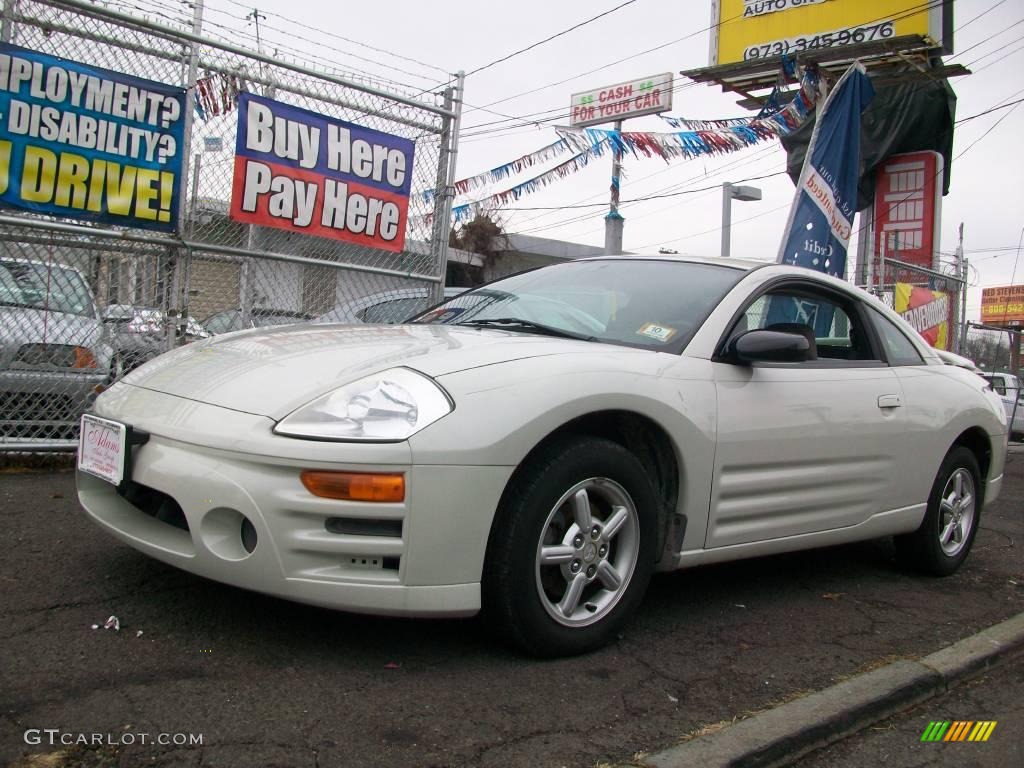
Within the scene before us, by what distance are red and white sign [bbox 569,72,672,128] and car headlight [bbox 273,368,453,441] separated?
57.0ft

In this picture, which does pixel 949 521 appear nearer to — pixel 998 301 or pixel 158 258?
pixel 158 258

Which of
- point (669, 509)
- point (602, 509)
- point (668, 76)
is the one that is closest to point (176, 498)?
point (602, 509)

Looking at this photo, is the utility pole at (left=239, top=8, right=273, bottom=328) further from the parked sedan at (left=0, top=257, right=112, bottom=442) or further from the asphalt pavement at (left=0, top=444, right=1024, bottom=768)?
the asphalt pavement at (left=0, top=444, right=1024, bottom=768)

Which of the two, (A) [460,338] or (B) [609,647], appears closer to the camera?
(B) [609,647]

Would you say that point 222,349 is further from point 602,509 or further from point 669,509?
point 669,509

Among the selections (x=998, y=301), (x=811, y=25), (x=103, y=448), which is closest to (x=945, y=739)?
(x=103, y=448)

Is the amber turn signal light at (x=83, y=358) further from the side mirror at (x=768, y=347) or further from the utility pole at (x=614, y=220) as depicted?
the utility pole at (x=614, y=220)

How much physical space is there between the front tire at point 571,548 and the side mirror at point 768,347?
0.66m

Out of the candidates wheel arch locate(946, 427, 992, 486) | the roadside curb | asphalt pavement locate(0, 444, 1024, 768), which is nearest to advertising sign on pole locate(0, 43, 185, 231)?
asphalt pavement locate(0, 444, 1024, 768)

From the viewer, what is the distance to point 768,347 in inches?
126

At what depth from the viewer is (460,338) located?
10.4 ft

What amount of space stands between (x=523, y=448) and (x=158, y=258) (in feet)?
11.7

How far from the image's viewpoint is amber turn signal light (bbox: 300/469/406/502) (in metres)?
2.42

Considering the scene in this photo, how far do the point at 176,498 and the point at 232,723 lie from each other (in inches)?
27.2
